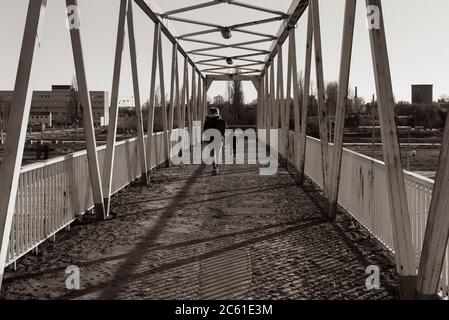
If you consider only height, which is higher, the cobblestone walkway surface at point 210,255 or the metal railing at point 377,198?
the metal railing at point 377,198

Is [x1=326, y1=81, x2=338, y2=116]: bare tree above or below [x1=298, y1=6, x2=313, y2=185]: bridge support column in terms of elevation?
above

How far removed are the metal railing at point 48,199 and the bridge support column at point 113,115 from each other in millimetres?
291

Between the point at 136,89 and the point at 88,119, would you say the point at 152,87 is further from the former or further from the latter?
the point at 88,119

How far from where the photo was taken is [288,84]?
14.8 metres

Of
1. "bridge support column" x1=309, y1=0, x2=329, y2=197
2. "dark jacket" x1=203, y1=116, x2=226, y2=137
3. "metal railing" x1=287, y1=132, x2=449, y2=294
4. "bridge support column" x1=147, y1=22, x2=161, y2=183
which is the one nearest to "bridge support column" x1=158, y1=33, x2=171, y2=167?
"bridge support column" x1=147, y1=22, x2=161, y2=183

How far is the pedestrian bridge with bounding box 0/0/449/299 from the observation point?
167 inches

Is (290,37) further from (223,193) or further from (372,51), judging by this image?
(372,51)

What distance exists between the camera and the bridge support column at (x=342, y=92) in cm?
657

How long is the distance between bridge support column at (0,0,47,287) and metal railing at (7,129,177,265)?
0.48 metres

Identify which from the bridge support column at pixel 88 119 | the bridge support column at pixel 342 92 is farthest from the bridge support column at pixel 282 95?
the bridge support column at pixel 88 119

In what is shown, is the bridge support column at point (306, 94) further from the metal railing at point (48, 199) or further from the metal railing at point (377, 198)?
the metal railing at point (48, 199)

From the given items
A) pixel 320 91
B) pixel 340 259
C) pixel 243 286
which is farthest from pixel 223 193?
pixel 243 286

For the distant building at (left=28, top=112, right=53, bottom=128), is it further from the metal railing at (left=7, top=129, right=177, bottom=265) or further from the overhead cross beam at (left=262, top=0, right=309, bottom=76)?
→ the metal railing at (left=7, top=129, right=177, bottom=265)

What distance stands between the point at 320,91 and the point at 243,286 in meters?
5.05
